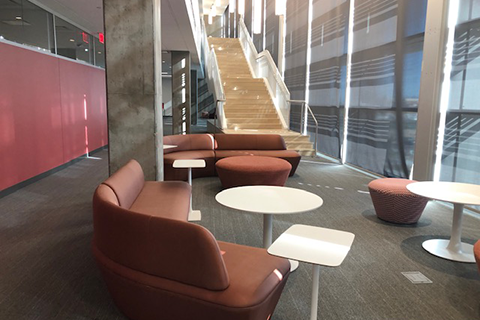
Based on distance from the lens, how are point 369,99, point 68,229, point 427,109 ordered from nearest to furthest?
point 68,229 < point 427,109 < point 369,99

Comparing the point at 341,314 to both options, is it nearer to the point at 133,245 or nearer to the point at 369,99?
the point at 133,245

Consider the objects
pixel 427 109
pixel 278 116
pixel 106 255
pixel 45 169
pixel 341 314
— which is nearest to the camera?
pixel 106 255

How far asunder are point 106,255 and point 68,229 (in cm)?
202

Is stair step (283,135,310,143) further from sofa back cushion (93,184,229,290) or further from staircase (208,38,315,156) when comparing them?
sofa back cushion (93,184,229,290)

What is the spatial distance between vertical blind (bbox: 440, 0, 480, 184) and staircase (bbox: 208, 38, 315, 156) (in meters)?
4.06

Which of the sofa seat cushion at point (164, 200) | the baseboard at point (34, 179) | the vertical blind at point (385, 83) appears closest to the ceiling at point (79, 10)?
the baseboard at point (34, 179)

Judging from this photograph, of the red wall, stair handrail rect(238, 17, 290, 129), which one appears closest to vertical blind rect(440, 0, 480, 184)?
stair handrail rect(238, 17, 290, 129)

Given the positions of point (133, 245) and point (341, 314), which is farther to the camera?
point (341, 314)

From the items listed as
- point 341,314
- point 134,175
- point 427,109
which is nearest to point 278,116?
point 427,109

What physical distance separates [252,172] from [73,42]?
5.25m

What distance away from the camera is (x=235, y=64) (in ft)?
49.8

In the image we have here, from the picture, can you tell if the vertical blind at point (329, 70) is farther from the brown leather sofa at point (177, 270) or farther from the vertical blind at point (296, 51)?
the brown leather sofa at point (177, 270)

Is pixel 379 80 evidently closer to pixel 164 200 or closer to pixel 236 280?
pixel 164 200

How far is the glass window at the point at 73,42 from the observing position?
7.27 meters
